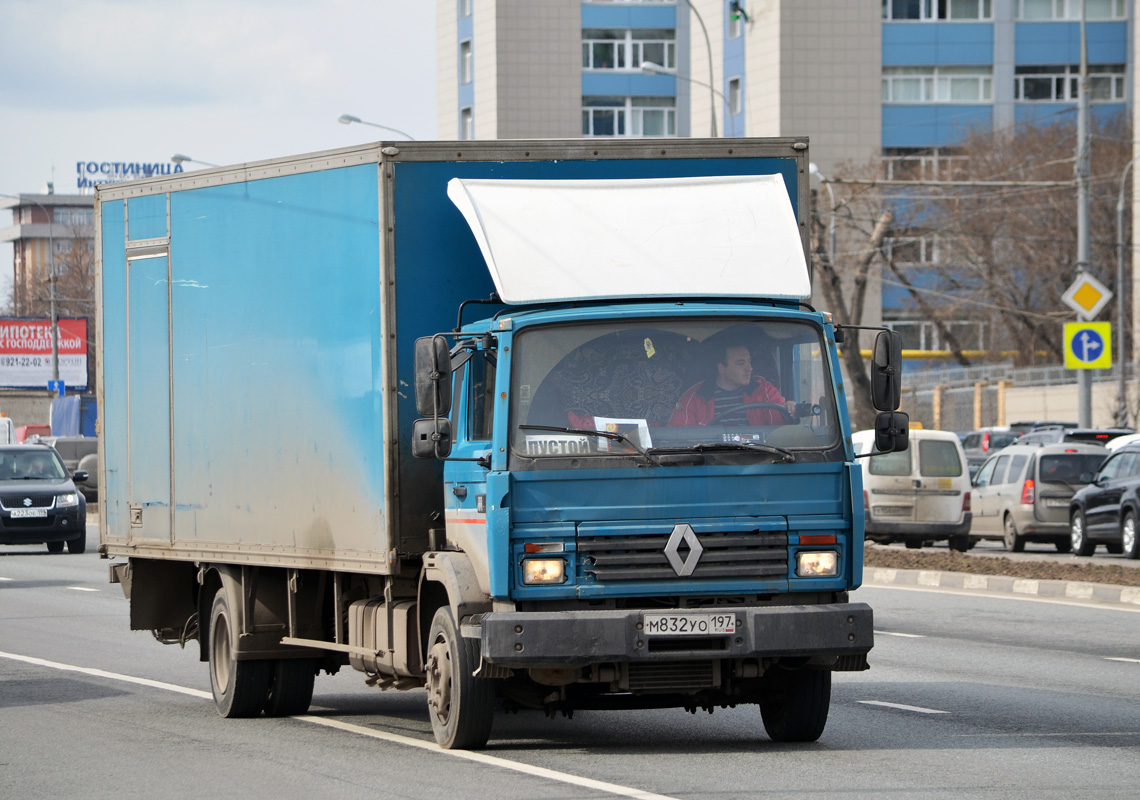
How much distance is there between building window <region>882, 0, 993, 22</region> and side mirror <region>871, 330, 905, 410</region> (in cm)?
6682

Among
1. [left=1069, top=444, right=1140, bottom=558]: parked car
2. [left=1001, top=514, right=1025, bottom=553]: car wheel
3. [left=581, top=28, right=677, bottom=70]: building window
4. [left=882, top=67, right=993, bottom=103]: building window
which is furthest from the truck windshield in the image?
[left=581, top=28, right=677, bottom=70]: building window

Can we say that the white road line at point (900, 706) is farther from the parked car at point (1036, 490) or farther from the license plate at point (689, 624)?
the parked car at point (1036, 490)

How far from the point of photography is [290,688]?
11312 millimetres

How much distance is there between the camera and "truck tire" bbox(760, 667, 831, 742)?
9.38m

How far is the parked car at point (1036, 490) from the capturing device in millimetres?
27547

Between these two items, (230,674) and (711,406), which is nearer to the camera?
(711,406)

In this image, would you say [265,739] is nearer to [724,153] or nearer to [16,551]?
[724,153]

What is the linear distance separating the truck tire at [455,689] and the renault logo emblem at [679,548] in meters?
1.00

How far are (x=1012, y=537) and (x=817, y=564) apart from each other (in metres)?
20.5

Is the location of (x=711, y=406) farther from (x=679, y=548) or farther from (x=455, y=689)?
(x=455, y=689)

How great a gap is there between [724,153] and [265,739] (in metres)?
4.07

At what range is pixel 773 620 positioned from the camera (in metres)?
8.58

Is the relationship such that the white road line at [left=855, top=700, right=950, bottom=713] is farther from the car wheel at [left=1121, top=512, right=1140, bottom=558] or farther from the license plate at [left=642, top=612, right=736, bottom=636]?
the car wheel at [left=1121, top=512, right=1140, bottom=558]

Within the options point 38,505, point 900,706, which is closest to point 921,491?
point 38,505
